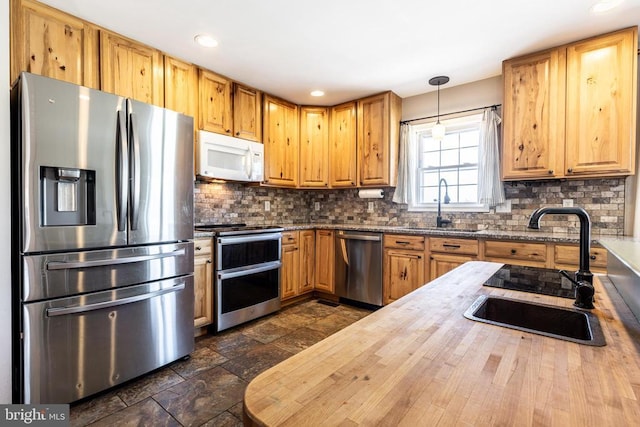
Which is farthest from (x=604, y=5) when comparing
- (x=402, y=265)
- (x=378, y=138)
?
(x=402, y=265)

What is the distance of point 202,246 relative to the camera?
2613 mm

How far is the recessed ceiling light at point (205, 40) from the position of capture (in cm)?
244

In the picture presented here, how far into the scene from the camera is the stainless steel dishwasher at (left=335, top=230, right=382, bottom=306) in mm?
3387

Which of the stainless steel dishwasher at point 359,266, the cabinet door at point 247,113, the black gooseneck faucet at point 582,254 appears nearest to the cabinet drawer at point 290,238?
the stainless steel dishwasher at point 359,266

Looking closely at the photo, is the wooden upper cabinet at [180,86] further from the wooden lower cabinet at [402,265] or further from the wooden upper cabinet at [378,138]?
the wooden lower cabinet at [402,265]

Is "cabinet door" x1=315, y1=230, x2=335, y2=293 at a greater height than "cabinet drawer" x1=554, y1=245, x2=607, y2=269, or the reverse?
"cabinet drawer" x1=554, y1=245, x2=607, y2=269

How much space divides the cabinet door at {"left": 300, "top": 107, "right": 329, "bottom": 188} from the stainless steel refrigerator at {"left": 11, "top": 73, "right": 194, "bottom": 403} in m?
1.96

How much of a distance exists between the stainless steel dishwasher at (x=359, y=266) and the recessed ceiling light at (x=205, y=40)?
2229mm

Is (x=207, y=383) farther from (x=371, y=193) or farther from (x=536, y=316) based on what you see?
(x=371, y=193)

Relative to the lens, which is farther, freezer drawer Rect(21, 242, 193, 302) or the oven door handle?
the oven door handle

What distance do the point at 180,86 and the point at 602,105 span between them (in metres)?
3.47

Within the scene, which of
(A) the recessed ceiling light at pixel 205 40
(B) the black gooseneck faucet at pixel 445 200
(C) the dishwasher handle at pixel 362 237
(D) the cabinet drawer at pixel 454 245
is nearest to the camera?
(A) the recessed ceiling light at pixel 205 40

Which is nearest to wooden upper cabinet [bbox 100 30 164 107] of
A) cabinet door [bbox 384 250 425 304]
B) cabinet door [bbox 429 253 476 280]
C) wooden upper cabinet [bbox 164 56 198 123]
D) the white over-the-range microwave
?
wooden upper cabinet [bbox 164 56 198 123]
